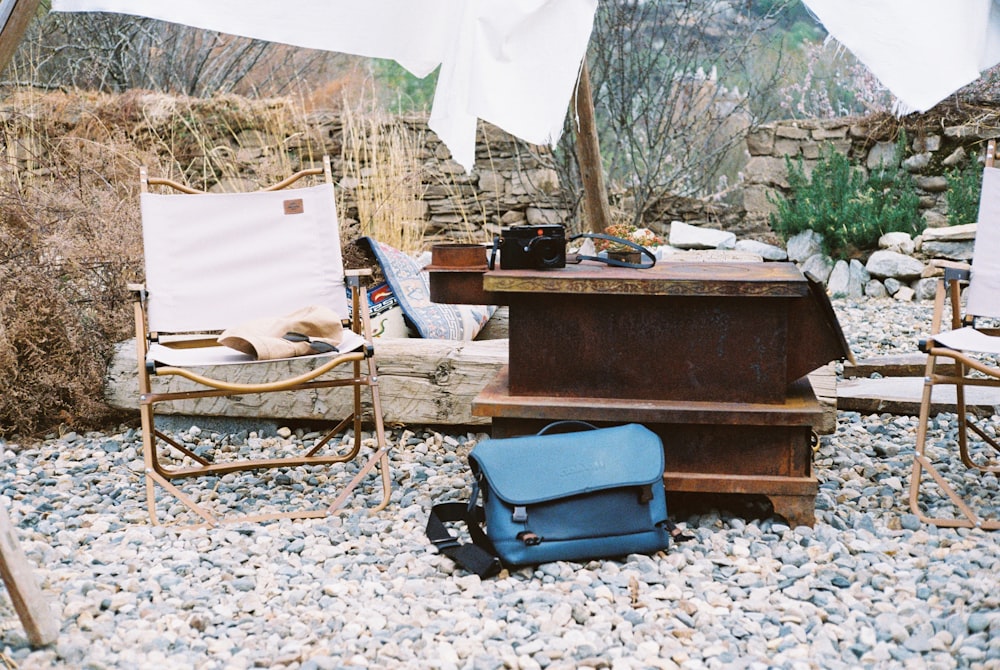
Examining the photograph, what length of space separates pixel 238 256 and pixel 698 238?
4501 millimetres

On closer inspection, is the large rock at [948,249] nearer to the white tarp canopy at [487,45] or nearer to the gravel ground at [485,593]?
the gravel ground at [485,593]

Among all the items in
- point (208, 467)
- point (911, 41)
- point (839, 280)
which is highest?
point (911, 41)

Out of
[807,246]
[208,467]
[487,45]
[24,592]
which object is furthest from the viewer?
[807,246]

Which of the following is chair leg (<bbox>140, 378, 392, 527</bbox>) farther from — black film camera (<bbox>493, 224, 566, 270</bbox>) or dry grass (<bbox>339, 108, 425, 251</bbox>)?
dry grass (<bbox>339, 108, 425, 251</bbox>)

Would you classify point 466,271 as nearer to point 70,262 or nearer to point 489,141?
point 70,262

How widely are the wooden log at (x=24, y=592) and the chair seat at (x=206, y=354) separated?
38.1 inches

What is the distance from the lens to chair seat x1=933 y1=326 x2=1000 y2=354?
2.77 meters

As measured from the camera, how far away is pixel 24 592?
1986 mm

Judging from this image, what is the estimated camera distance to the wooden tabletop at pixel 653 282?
2605 millimetres

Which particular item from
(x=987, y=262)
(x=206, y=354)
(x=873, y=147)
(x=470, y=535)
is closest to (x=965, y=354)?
(x=987, y=262)

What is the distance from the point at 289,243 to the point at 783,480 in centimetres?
193

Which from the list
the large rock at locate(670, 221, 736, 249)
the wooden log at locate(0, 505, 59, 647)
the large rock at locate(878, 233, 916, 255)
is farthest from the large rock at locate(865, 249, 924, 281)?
the wooden log at locate(0, 505, 59, 647)

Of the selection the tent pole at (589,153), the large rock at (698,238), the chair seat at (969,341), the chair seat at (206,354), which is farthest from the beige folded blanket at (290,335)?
the large rock at (698,238)

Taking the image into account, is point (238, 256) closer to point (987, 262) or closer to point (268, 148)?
point (987, 262)
